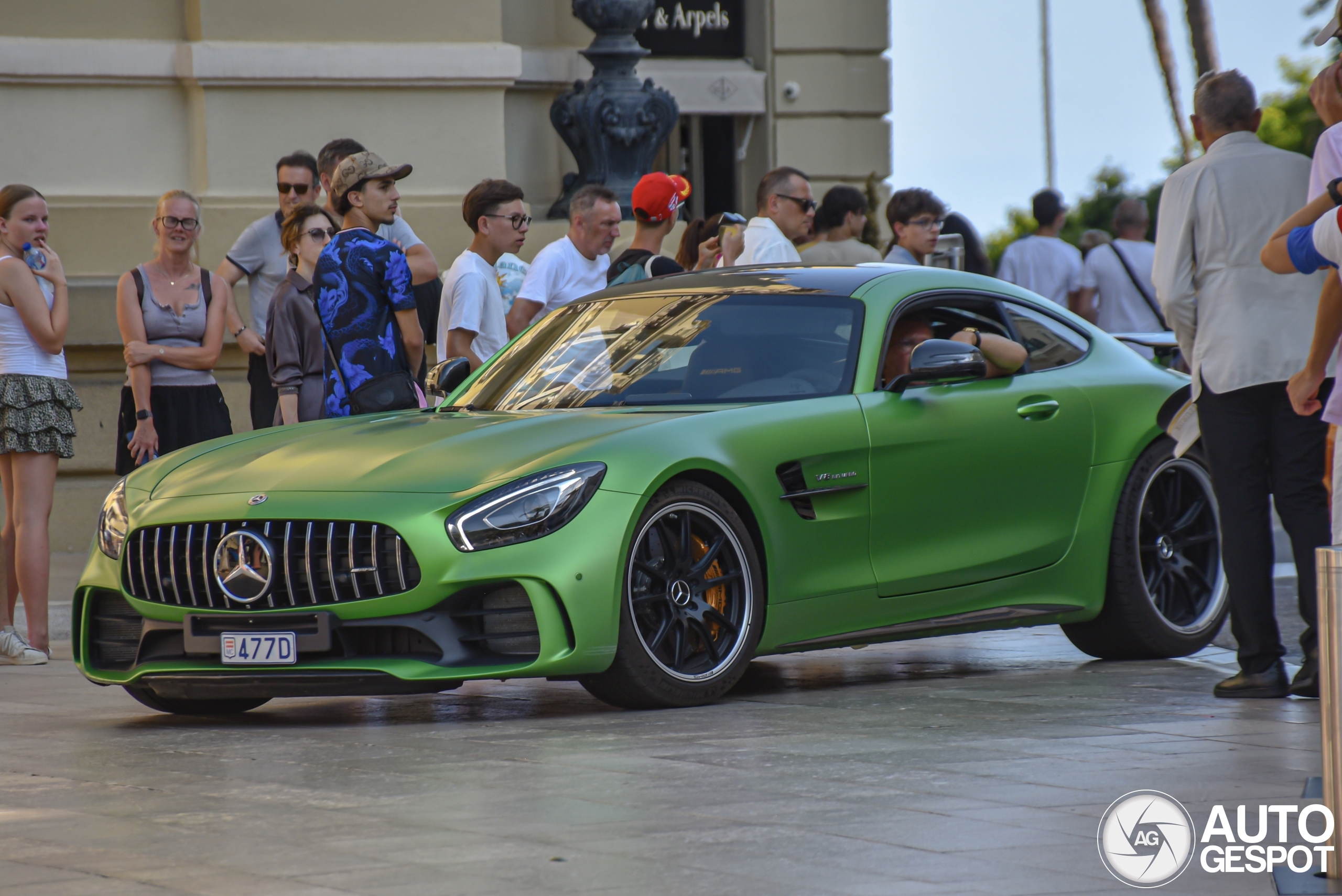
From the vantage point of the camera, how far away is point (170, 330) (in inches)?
375

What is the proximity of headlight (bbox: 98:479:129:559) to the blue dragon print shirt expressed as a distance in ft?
4.99

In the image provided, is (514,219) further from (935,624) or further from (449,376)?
(935,624)

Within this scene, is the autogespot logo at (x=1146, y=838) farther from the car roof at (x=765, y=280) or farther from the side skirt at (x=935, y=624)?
the car roof at (x=765, y=280)

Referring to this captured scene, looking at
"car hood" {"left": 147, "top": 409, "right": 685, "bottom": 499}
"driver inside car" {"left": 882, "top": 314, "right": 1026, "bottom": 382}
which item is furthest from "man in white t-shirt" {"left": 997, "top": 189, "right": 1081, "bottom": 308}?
"car hood" {"left": 147, "top": 409, "right": 685, "bottom": 499}

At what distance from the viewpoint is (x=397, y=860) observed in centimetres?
446

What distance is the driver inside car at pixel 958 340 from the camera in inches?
310

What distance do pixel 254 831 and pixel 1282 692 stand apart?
3.74m

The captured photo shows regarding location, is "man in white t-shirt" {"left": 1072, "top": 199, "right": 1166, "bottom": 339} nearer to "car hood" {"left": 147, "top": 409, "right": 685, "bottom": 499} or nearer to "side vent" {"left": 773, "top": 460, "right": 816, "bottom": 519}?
"side vent" {"left": 773, "top": 460, "right": 816, "bottom": 519}

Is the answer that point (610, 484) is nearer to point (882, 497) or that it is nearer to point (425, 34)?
point (882, 497)

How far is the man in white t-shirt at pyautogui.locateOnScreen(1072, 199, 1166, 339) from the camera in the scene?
49.7 feet

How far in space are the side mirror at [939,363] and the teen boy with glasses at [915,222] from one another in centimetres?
323

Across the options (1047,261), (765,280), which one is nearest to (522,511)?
(765,280)

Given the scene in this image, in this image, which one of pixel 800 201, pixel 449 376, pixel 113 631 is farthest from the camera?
pixel 800 201

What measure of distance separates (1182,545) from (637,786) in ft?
12.6
